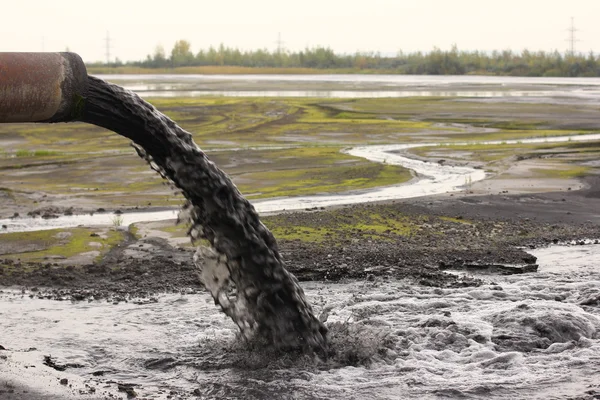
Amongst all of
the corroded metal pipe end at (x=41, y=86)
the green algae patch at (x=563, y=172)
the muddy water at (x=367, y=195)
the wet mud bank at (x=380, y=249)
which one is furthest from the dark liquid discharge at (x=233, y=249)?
the green algae patch at (x=563, y=172)

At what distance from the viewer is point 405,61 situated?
101 metres

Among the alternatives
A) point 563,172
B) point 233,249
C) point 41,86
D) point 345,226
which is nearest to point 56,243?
point 345,226

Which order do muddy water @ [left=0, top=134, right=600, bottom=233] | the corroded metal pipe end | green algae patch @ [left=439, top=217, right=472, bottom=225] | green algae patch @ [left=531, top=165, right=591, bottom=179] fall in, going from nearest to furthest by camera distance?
the corroded metal pipe end, green algae patch @ [left=439, top=217, right=472, bottom=225], muddy water @ [left=0, top=134, right=600, bottom=233], green algae patch @ [left=531, top=165, right=591, bottom=179]

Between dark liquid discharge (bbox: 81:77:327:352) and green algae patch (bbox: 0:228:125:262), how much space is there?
372cm

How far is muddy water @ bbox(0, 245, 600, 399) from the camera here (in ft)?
24.1

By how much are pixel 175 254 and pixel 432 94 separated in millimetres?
38390

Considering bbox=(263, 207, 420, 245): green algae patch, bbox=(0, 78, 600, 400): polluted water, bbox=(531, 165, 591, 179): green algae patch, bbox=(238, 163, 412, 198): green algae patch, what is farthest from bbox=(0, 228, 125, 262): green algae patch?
bbox=(531, 165, 591, 179): green algae patch

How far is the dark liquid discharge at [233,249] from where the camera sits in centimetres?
827

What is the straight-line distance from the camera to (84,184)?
1802cm

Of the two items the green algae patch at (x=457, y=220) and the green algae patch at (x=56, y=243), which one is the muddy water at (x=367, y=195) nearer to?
the green algae patch at (x=56, y=243)

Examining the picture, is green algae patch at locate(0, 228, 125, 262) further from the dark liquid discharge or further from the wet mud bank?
the dark liquid discharge

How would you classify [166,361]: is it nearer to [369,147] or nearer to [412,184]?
[412,184]

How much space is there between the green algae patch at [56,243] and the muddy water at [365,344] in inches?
69.4

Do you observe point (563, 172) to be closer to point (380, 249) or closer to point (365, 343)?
point (380, 249)
